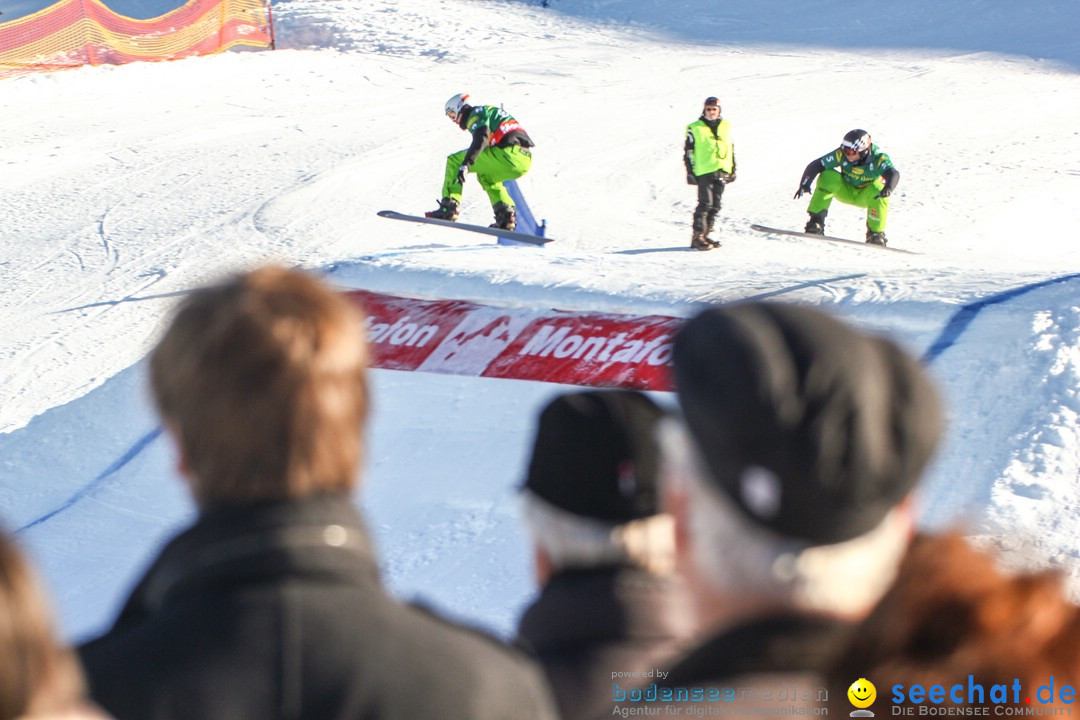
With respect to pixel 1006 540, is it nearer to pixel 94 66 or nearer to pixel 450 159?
pixel 450 159

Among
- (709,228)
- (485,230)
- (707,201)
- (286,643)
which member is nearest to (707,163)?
(707,201)

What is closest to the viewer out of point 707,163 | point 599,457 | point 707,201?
point 599,457

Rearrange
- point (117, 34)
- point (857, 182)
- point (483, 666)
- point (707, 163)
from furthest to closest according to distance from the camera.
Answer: point (117, 34) < point (857, 182) < point (707, 163) < point (483, 666)

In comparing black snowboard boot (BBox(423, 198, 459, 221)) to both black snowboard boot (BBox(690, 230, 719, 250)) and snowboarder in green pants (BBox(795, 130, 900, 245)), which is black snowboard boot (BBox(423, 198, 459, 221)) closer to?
black snowboard boot (BBox(690, 230, 719, 250))

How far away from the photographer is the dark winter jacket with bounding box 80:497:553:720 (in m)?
1.16

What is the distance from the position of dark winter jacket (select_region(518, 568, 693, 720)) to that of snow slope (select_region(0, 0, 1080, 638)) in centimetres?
44

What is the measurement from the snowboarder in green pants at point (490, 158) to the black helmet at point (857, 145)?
9.55ft

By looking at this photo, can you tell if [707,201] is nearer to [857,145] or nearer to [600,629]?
[857,145]

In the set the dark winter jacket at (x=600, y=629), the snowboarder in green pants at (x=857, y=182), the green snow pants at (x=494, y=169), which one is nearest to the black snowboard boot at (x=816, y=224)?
the snowboarder in green pants at (x=857, y=182)

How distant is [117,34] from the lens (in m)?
17.1

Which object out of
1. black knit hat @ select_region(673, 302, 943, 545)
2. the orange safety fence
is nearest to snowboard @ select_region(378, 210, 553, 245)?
black knit hat @ select_region(673, 302, 943, 545)

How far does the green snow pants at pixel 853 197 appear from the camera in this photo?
9.79 meters

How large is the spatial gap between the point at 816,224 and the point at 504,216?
2.93 metres

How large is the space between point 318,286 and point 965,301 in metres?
4.42
